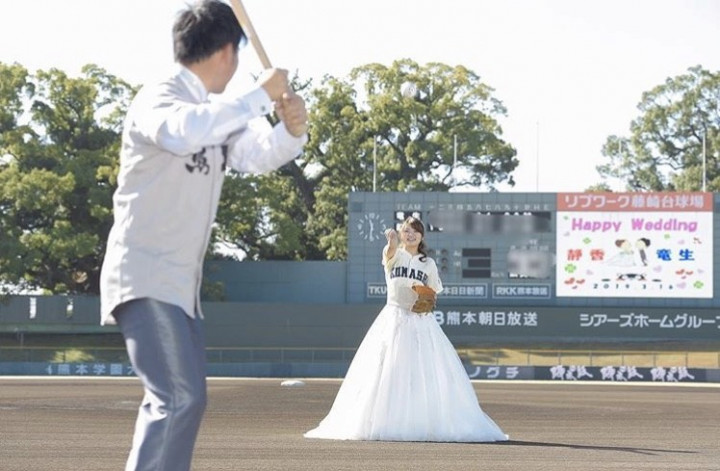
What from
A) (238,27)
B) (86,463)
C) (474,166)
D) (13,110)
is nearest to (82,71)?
(13,110)

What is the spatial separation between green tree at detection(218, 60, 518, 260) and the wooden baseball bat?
64.2 metres

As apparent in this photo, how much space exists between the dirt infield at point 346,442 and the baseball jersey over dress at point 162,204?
571cm

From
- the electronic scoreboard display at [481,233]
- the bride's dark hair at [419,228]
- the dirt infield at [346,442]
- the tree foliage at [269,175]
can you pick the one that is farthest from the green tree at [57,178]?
the bride's dark hair at [419,228]

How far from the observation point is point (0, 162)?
6272cm

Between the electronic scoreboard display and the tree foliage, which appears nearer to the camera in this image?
the electronic scoreboard display

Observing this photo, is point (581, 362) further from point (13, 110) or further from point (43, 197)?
point (13, 110)

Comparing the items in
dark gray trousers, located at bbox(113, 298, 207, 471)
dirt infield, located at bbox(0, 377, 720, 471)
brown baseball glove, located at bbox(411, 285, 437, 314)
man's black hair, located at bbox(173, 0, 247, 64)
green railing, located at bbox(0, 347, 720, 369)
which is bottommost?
dirt infield, located at bbox(0, 377, 720, 471)

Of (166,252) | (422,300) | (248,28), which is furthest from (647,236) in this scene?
(166,252)

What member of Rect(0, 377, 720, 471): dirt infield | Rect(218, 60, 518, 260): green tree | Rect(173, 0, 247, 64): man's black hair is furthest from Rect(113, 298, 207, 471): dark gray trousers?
Rect(218, 60, 518, 260): green tree

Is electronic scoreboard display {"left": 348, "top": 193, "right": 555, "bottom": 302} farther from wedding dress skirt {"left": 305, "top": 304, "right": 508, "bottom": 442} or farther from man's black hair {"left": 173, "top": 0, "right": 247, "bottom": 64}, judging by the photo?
man's black hair {"left": 173, "top": 0, "right": 247, "bottom": 64}

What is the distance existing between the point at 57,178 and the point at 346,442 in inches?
1819

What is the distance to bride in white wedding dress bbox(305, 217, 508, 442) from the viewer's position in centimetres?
1470

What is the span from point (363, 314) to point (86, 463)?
39.5 m

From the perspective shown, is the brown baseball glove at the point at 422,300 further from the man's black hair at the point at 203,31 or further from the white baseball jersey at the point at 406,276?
the man's black hair at the point at 203,31
